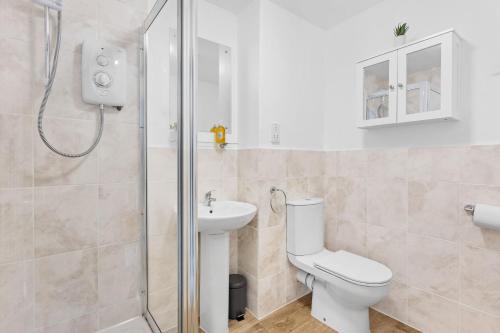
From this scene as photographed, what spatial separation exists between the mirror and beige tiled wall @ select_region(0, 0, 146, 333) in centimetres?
50

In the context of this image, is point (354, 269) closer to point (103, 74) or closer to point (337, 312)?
point (337, 312)

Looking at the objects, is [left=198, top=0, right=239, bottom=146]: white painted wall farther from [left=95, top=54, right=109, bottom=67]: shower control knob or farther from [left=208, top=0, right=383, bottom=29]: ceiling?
[left=95, top=54, right=109, bottom=67]: shower control knob

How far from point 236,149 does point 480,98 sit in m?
1.50

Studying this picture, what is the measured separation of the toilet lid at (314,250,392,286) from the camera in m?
1.34

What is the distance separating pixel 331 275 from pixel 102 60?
1734 millimetres

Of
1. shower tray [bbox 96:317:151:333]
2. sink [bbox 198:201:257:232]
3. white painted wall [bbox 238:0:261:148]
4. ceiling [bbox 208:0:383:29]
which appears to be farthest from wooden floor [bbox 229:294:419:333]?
ceiling [bbox 208:0:383:29]

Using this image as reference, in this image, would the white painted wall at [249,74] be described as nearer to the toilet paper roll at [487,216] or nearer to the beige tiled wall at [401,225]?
the beige tiled wall at [401,225]

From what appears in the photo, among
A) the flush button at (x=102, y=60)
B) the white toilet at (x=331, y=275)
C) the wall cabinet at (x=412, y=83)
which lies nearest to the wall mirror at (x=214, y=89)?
the flush button at (x=102, y=60)

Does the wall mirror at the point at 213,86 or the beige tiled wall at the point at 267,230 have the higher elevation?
the wall mirror at the point at 213,86

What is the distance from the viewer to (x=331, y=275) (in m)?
1.48

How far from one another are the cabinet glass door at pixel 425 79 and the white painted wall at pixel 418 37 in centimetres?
17

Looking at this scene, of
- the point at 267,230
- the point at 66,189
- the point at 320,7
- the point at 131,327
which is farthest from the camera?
the point at 320,7

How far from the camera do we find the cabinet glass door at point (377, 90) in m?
1.53

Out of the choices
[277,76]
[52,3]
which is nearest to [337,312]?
[277,76]
